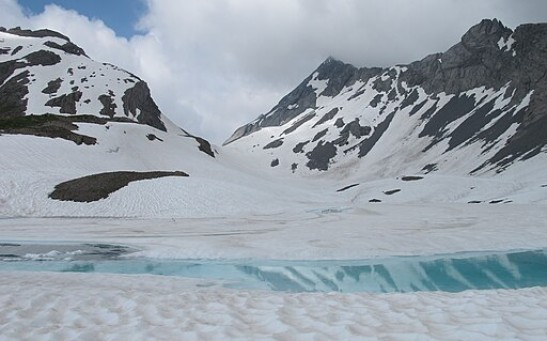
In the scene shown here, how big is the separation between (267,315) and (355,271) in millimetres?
9737

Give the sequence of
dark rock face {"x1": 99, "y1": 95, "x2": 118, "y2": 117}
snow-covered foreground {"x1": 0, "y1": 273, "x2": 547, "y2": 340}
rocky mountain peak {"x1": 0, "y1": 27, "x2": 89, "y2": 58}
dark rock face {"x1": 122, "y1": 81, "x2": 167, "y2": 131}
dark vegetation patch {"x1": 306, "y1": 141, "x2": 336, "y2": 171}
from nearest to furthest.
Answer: snow-covered foreground {"x1": 0, "y1": 273, "x2": 547, "y2": 340} → dark rock face {"x1": 99, "y1": 95, "x2": 118, "y2": 117} → dark rock face {"x1": 122, "y1": 81, "x2": 167, "y2": 131} → rocky mountain peak {"x1": 0, "y1": 27, "x2": 89, "y2": 58} → dark vegetation patch {"x1": 306, "y1": 141, "x2": 336, "y2": 171}

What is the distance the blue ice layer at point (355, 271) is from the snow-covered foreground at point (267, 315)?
455 cm

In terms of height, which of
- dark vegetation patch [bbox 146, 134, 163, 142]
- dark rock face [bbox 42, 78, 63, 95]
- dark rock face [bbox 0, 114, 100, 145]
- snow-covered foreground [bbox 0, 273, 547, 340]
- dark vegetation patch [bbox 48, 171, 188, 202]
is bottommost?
snow-covered foreground [bbox 0, 273, 547, 340]

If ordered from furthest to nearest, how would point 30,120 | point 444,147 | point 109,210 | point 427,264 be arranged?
point 444,147, point 30,120, point 109,210, point 427,264

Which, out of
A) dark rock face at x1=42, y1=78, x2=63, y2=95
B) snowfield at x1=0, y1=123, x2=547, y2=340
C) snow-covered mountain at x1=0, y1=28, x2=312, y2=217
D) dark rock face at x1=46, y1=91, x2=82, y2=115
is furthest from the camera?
dark rock face at x1=42, y1=78, x2=63, y2=95

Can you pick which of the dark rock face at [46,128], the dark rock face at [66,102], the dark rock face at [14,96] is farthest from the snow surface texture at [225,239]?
the dark rock face at [14,96]

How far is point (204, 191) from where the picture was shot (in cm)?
4319

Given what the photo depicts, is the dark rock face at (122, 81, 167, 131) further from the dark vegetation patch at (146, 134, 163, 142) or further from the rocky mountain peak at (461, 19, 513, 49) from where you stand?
the rocky mountain peak at (461, 19, 513, 49)

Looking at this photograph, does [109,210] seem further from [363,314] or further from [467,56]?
[467,56]

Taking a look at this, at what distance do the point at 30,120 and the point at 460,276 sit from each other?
72.4 metres

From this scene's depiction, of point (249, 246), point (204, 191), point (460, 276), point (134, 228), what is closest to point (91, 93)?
point (204, 191)

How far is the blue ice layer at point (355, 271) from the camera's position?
14950 millimetres

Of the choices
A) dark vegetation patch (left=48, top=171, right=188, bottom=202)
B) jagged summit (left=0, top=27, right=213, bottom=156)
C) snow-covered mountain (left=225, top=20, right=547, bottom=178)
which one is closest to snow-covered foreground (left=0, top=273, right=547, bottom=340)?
dark vegetation patch (left=48, top=171, right=188, bottom=202)

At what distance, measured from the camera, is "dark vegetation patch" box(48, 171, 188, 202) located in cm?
3988
